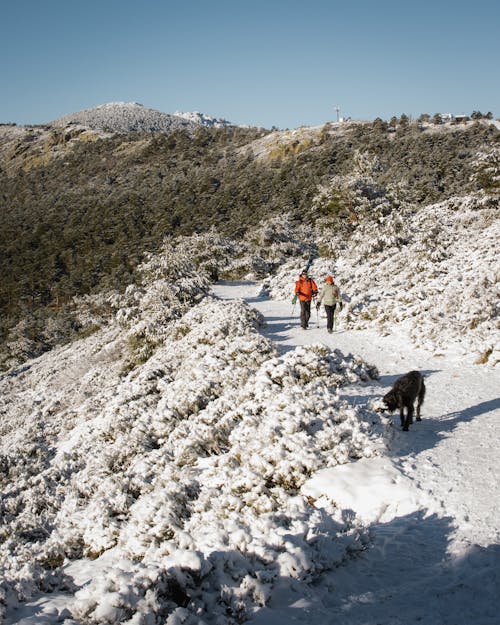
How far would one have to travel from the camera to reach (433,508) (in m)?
5.19

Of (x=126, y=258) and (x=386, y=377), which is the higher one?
(x=126, y=258)

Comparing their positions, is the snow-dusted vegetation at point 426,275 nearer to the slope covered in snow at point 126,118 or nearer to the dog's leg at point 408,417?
the dog's leg at point 408,417

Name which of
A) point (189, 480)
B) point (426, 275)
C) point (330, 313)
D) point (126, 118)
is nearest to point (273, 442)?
point (189, 480)

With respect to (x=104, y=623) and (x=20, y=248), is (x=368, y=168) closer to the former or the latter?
(x=104, y=623)

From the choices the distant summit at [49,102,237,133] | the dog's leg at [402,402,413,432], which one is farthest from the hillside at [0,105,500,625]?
the distant summit at [49,102,237,133]

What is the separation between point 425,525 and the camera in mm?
4945

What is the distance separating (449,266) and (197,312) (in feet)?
29.4

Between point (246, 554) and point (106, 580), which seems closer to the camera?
point (106, 580)

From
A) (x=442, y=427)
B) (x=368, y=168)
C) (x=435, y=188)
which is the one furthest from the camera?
(x=435, y=188)

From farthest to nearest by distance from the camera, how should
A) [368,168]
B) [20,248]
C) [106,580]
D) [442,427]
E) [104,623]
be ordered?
[20,248], [368,168], [442,427], [106,580], [104,623]

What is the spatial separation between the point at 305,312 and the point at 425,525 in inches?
382

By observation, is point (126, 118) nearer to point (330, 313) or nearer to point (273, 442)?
point (330, 313)

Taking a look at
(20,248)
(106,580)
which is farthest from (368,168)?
(20,248)

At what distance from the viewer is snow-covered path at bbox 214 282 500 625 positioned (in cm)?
378
